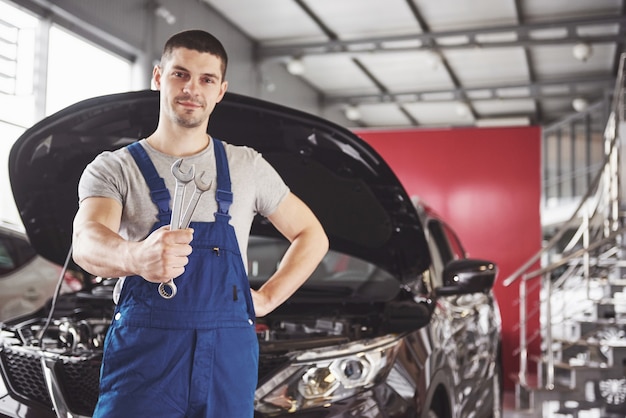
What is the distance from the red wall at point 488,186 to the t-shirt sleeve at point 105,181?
7.90m

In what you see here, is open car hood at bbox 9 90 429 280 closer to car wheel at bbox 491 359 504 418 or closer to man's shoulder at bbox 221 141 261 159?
man's shoulder at bbox 221 141 261 159

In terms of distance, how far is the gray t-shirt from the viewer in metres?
1.63

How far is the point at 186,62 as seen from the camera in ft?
5.52

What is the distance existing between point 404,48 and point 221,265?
10707mm

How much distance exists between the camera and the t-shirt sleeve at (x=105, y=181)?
162 centimetres

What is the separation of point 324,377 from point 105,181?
860 mm

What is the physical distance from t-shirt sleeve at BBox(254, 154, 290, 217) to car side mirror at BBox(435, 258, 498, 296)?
3.57 ft

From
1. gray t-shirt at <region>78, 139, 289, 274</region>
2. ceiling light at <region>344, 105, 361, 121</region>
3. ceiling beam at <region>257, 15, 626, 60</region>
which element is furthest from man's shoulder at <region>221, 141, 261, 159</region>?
ceiling light at <region>344, 105, 361, 121</region>

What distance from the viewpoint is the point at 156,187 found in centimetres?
163

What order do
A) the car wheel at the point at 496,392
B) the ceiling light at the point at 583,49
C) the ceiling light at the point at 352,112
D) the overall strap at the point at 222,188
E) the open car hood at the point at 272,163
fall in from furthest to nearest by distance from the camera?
the ceiling light at the point at 352,112 < the ceiling light at the point at 583,49 < the car wheel at the point at 496,392 < the open car hood at the point at 272,163 < the overall strap at the point at 222,188

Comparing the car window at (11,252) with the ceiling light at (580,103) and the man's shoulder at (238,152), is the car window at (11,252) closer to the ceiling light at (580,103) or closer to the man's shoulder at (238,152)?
the man's shoulder at (238,152)

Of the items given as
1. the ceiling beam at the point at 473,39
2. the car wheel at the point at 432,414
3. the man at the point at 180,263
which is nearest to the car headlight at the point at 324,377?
the car wheel at the point at 432,414

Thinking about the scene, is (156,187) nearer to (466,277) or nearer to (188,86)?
(188,86)

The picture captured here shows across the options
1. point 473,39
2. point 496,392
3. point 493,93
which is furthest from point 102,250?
point 493,93
